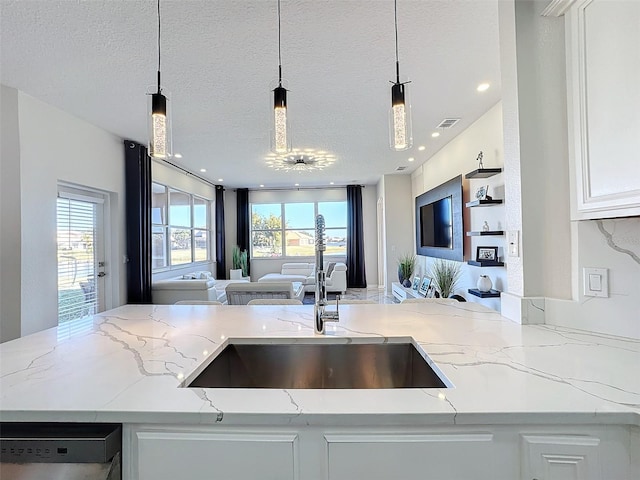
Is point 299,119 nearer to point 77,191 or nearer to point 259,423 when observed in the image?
point 77,191

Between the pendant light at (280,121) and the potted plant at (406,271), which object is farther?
the potted plant at (406,271)

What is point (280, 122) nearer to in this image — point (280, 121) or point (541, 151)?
point (280, 121)

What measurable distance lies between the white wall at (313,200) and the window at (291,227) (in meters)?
0.14

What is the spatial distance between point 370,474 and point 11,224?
3.83m

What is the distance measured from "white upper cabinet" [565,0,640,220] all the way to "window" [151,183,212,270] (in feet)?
18.1

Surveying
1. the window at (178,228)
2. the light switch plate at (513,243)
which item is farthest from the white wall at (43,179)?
the light switch plate at (513,243)

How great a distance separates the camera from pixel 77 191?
407cm

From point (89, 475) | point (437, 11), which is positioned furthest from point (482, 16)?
point (89, 475)

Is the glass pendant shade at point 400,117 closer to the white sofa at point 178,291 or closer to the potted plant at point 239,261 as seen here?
the white sofa at point 178,291

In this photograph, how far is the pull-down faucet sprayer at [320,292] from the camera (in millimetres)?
1436

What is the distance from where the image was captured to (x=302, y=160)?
18.1ft

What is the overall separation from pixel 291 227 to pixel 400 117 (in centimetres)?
755

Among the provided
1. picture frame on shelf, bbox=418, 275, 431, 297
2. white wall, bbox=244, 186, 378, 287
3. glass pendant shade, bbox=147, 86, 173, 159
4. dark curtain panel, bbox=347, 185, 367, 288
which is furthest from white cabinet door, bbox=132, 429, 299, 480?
white wall, bbox=244, 186, 378, 287

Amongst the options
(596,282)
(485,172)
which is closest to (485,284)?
(485,172)
